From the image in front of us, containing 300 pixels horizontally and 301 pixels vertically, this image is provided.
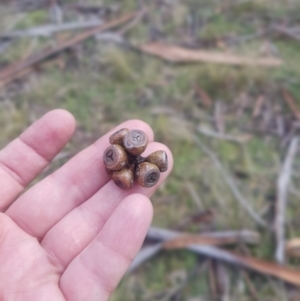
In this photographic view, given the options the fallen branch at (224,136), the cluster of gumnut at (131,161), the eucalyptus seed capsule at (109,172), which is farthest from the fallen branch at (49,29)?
the eucalyptus seed capsule at (109,172)

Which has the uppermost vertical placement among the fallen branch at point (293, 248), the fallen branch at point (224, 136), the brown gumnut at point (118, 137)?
the brown gumnut at point (118, 137)

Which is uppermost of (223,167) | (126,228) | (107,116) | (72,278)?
(126,228)

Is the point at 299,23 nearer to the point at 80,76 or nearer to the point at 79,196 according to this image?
the point at 80,76

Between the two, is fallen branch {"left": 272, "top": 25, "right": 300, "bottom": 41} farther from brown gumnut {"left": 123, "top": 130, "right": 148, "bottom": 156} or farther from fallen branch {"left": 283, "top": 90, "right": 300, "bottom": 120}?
brown gumnut {"left": 123, "top": 130, "right": 148, "bottom": 156}

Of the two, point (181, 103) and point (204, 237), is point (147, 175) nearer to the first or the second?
point (204, 237)

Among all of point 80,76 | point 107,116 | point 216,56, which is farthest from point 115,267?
point 216,56

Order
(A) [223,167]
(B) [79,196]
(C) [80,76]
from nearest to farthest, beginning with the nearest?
(B) [79,196]
(A) [223,167]
(C) [80,76]

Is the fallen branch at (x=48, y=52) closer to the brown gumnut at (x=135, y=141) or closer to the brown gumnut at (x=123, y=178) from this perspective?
the brown gumnut at (x=135, y=141)
